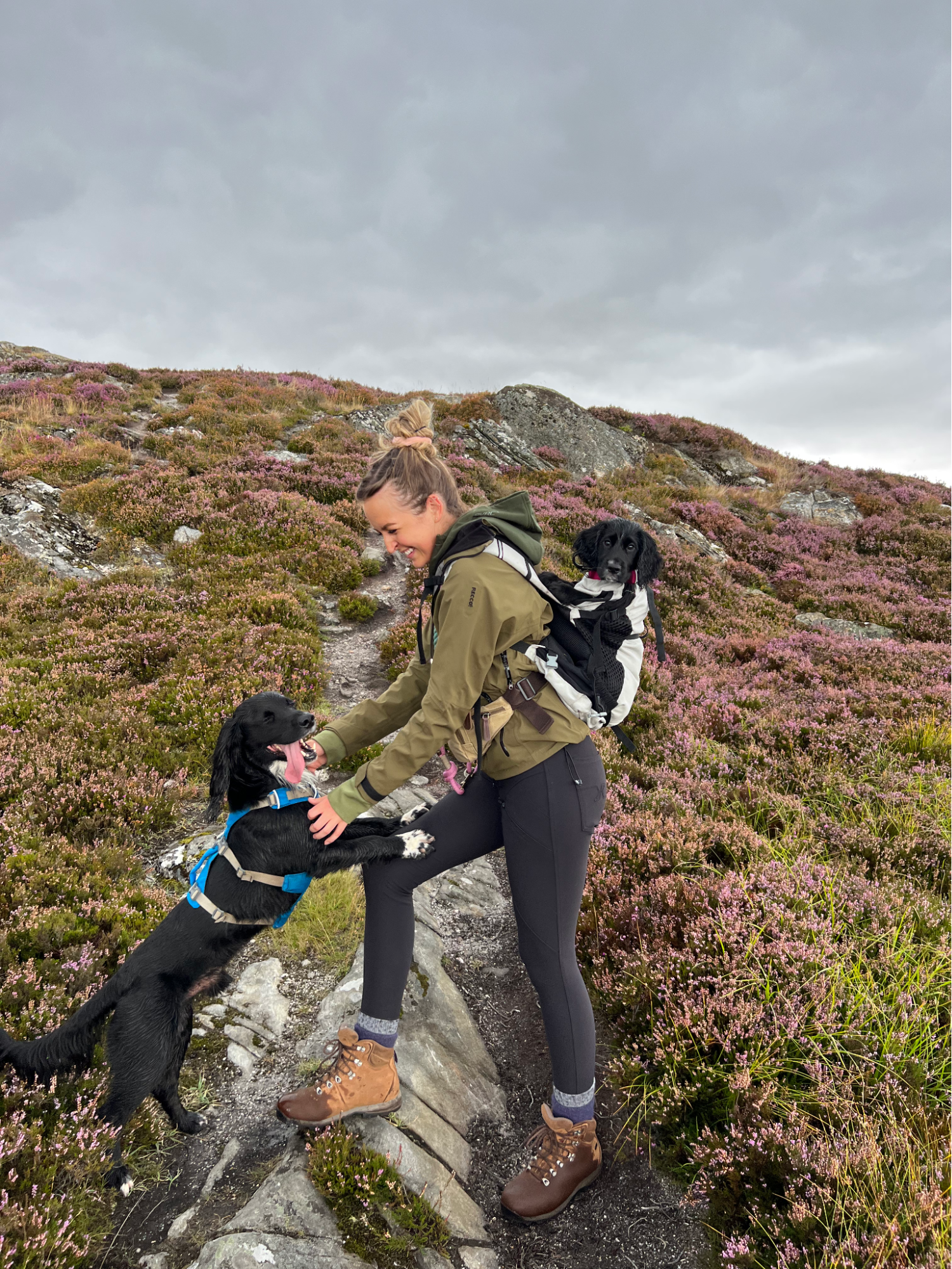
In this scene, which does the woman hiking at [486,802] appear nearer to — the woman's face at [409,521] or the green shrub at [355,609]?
the woman's face at [409,521]

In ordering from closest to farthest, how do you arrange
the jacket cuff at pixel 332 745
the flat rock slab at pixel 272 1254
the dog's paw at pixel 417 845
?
the flat rock slab at pixel 272 1254, the dog's paw at pixel 417 845, the jacket cuff at pixel 332 745

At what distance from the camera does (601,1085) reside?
3.42 meters

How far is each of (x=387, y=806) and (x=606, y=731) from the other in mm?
2818

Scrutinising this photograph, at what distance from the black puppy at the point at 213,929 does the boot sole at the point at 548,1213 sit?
160cm

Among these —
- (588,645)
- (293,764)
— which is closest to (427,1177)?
(293,764)

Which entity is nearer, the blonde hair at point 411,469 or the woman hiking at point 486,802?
the woman hiking at point 486,802

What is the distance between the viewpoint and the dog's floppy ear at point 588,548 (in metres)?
3.32

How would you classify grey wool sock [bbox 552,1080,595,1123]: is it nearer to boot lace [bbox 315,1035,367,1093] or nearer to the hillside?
the hillside

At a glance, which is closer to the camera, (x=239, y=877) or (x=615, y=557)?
(x=239, y=877)

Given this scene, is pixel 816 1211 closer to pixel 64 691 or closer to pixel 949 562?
pixel 64 691

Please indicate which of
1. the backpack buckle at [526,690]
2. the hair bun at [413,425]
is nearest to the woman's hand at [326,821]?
the backpack buckle at [526,690]

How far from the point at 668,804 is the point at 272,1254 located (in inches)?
169

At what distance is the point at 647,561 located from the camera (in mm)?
3105

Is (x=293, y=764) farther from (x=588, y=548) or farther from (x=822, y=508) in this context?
(x=822, y=508)
